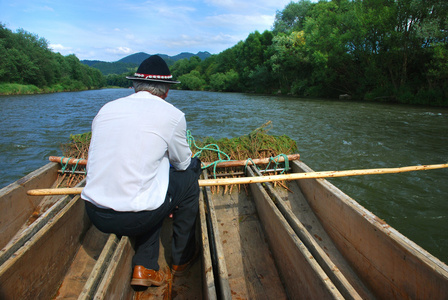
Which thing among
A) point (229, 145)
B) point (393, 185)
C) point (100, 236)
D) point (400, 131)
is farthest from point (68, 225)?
point (400, 131)

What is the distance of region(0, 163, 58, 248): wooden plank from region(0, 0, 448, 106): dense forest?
63.7 ft

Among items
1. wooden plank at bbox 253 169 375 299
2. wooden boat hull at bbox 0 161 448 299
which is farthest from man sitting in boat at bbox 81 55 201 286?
wooden plank at bbox 253 169 375 299

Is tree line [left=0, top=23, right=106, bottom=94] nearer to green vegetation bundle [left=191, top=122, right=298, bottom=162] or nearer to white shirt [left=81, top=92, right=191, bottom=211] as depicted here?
green vegetation bundle [left=191, top=122, right=298, bottom=162]

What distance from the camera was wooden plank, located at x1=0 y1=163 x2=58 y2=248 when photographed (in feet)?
9.00

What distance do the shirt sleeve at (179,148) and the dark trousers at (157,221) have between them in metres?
0.17

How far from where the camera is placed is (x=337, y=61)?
2325cm

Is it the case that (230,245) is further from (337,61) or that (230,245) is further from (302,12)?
(302,12)

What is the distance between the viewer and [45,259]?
2.07 meters

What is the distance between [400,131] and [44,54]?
55911mm

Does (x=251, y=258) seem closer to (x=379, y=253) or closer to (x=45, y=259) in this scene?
(x=379, y=253)

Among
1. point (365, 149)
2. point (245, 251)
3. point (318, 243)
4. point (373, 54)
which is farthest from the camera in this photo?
point (373, 54)

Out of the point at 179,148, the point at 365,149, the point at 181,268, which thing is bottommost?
the point at 365,149

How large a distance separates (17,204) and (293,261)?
3159 millimetres

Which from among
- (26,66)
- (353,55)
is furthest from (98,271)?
(26,66)
